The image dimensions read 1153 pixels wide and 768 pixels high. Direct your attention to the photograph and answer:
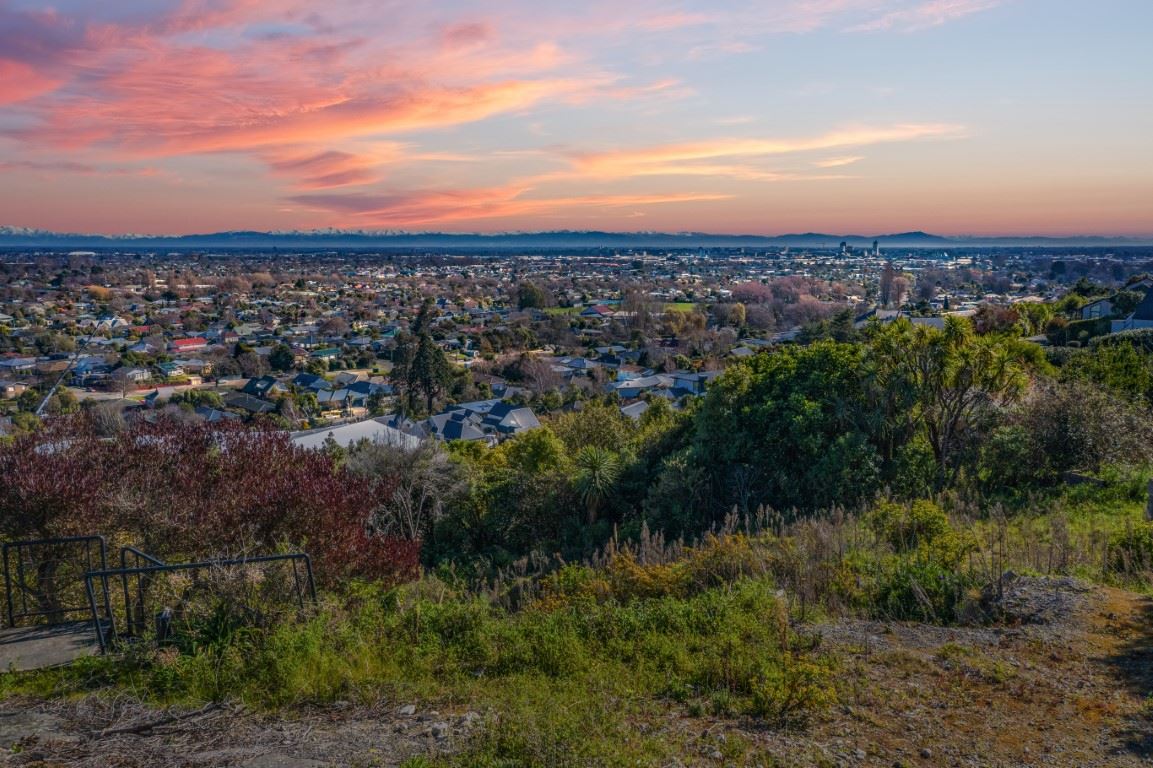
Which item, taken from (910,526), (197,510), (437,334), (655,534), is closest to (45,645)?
(197,510)

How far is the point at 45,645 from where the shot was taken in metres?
6.11

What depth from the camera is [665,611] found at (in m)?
6.45

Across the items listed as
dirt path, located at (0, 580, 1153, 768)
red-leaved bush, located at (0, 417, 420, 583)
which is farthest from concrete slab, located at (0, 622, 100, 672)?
A: red-leaved bush, located at (0, 417, 420, 583)

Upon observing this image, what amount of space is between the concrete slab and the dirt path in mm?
624

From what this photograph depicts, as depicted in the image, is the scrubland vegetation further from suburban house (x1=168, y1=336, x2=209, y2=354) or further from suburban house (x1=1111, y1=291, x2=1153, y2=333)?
suburban house (x1=168, y1=336, x2=209, y2=354)

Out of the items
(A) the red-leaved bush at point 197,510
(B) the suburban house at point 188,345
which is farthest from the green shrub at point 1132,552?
(B) the suburban house at point 188,345

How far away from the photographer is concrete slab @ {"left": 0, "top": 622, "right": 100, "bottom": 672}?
581cm

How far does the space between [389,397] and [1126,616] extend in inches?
1645

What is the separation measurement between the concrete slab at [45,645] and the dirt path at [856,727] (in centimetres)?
62

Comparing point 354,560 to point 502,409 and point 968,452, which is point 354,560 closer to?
point 968,452

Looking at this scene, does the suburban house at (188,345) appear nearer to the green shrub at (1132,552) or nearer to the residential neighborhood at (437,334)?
the residential neighborhood at (437,334)

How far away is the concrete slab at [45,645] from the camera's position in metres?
5.81

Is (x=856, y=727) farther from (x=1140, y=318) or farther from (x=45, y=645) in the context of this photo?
(x=1140, y=318)

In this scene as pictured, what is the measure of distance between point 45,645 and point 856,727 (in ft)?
19.3
